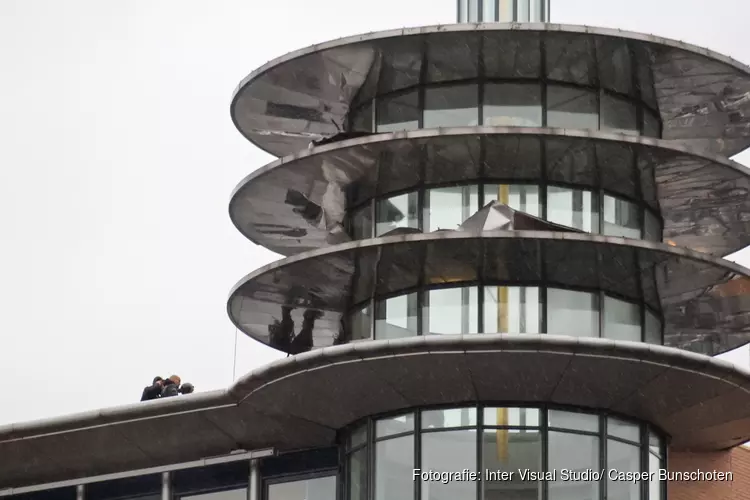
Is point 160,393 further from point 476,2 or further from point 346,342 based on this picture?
point 476,2

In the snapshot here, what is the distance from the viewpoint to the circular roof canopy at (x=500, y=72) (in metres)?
48.1

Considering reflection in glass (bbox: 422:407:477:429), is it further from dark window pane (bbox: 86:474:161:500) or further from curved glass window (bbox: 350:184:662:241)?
dark window pane (bbox: 86:474:161:500)

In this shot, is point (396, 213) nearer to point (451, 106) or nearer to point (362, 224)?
point (362, 224)

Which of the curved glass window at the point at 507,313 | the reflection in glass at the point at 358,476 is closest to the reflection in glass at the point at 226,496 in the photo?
the reflection in glass at the point at 358,476

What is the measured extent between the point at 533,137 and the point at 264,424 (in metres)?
9.37

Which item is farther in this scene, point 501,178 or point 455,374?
point 501,178

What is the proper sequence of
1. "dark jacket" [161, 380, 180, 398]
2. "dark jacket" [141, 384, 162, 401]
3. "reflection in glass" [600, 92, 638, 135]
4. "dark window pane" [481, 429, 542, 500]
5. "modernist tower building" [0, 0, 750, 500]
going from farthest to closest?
"dark jacket" [161, 380, 180, 398] < "dark jacket" [141, 384, 162, 401] < "reflection in glass" [600, 92, 638, 135] < "modernist tower building" [0, 0, 750, 500] < "dark window pane" [481, 429, 542, 500]

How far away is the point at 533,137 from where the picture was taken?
4716 centimetres

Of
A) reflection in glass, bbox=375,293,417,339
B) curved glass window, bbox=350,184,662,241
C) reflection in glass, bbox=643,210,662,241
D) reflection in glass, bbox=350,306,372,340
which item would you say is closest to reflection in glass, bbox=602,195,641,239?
curved glass window, bbox=350,184,662,241

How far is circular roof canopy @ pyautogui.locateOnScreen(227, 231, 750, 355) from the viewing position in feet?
155

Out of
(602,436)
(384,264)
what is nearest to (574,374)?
(602,436)

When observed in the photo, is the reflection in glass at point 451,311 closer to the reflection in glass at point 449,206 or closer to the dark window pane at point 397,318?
the dark window pane at point 397,318

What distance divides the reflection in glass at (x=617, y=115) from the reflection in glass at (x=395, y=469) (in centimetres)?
876

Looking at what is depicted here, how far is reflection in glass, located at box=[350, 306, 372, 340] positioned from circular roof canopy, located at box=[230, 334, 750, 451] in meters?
2.01
